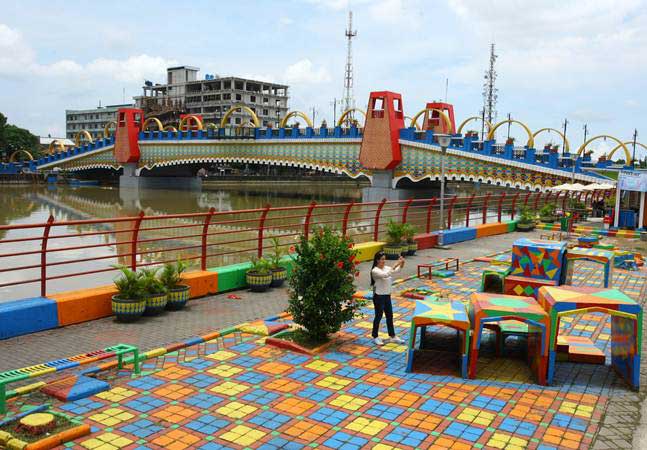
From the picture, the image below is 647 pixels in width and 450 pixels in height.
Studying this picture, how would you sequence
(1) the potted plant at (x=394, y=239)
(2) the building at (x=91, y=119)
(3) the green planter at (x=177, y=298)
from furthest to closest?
(2) the building at (x=91, y=119)
(1) the potted plant at (x=394, y=239)
(3) the green planter at (x=177, y=298)

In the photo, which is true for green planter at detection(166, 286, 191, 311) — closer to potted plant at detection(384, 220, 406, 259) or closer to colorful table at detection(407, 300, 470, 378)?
colorful table at detection(407, 300, 470, 378)

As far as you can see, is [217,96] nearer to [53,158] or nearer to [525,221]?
[53,158]

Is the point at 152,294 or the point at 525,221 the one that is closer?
the point at 152,294

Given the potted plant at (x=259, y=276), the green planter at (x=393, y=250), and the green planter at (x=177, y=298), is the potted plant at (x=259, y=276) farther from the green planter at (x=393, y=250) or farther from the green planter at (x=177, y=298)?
the green planter at (x=393, y=250)

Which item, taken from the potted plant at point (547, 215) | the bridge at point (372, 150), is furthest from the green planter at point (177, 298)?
the bridge at point (372, 150)

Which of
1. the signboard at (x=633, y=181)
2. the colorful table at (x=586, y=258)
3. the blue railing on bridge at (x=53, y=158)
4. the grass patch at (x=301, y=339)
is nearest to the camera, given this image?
the grass patch at (x=301, y=339)

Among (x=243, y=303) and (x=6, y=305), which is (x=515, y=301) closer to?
(x=243, y=303)

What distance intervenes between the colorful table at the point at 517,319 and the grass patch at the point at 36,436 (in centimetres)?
413

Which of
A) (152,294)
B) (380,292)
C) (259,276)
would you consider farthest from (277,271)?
(380,292)

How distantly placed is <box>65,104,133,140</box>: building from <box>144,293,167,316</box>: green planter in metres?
134

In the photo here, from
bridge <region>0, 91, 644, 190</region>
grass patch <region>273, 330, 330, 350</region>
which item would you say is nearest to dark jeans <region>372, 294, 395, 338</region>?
grass patch <region>273, 330, 330, 350</region>

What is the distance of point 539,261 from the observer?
31.7ft

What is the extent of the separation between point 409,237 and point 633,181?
11.1 m

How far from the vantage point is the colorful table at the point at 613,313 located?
6238 millimetres
